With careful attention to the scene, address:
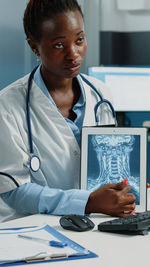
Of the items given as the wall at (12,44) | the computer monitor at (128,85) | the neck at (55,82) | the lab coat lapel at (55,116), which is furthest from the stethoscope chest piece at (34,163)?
the computer monitor at (128,85)

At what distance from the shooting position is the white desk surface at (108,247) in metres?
0.86

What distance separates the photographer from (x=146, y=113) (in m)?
3.24

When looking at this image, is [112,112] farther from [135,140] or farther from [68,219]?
[68,219]

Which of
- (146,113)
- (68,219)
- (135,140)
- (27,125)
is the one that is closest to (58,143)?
(27,125)

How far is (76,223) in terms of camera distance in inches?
41.8

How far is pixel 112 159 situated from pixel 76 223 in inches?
10.6

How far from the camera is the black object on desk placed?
1056 mm

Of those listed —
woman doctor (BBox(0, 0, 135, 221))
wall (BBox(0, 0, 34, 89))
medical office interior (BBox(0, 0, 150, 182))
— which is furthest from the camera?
medical office interior (BBox(0, 0, 150, 182))

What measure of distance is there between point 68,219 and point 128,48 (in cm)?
232

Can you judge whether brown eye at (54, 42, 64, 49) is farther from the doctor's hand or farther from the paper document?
the paper document

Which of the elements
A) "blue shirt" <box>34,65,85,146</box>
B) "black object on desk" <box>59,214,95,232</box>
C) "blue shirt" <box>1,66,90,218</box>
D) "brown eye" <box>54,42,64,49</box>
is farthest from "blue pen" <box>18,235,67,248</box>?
"brown eye" <box>54,42,64,49</box>

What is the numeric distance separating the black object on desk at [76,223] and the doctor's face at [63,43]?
47 cm

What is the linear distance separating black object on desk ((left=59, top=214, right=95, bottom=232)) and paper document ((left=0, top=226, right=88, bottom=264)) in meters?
0.06

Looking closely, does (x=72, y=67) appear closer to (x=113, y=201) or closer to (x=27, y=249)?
(x=113, y=201)
